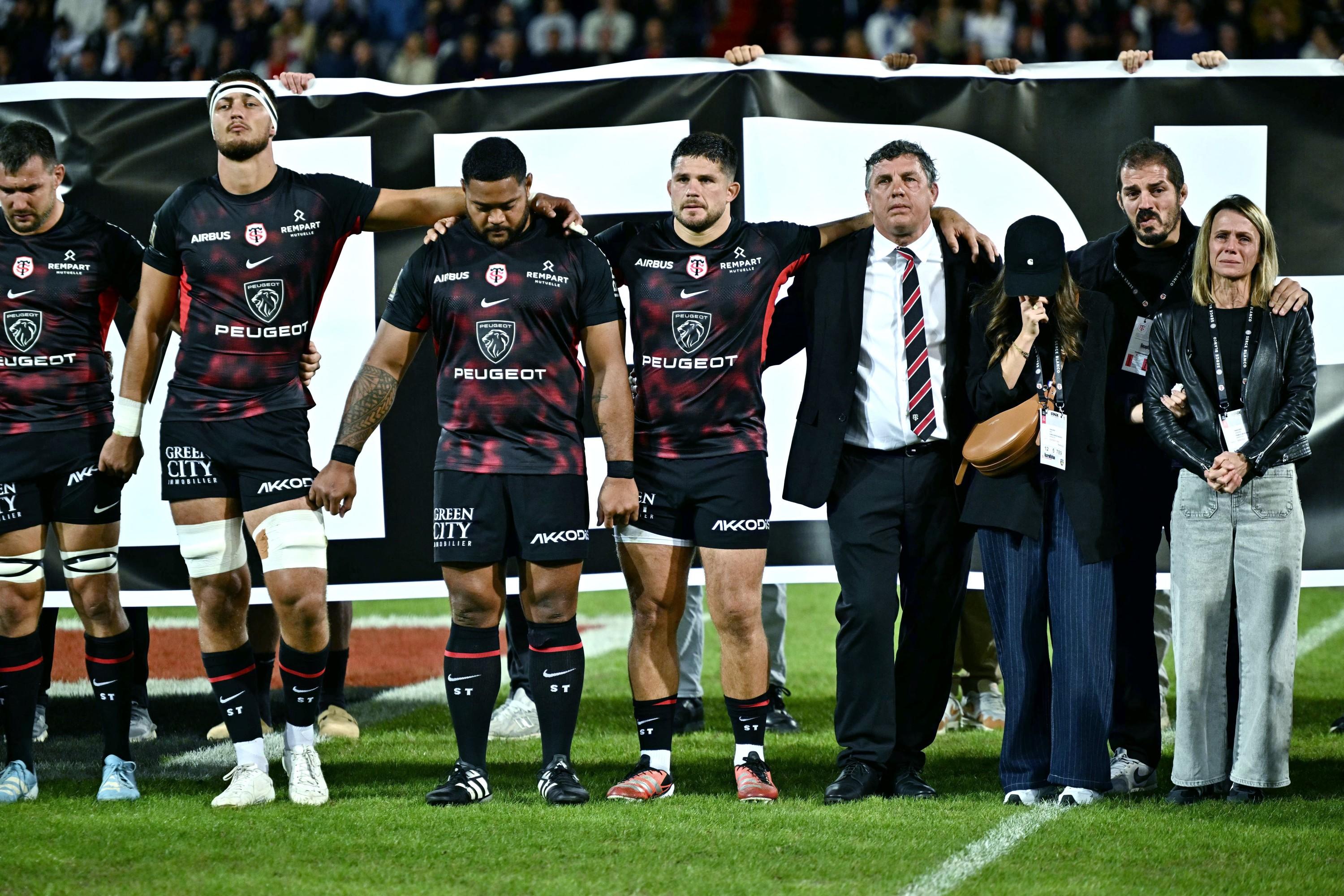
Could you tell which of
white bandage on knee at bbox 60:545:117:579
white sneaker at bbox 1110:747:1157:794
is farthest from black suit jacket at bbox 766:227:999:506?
white bandage on knee at bbox 60:545:117:579

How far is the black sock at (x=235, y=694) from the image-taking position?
5160mm

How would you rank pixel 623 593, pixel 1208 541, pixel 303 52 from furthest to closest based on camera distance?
pixel 303 52, pixel 623 593, pixel 1208 541

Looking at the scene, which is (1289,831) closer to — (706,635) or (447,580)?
(447,580)

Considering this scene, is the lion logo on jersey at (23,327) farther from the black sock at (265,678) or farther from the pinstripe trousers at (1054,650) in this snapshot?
the pinstripe trousers at (1054,650)

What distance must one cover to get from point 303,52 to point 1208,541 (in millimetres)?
12544

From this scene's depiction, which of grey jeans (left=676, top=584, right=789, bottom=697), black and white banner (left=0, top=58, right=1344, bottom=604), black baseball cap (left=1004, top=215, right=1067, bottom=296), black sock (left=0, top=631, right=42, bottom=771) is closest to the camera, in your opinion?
black baseball cap (left=1004, top=215, right=1067, bottom=296)

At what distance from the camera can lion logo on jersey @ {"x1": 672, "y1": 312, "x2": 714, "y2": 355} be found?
201 inches

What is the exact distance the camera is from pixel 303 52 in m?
15.2

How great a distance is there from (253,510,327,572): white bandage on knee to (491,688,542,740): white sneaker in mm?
1642

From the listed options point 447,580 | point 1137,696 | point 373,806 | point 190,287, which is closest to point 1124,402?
point 1137,696

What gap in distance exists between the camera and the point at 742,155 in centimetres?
634

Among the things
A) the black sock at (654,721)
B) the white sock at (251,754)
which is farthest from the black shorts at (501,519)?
the white sock at (251,754)

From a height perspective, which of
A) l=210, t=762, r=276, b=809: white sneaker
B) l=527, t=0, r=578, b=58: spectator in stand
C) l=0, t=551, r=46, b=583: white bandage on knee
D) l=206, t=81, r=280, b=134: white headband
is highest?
l=527, t=0, r=578, b=58: spectator in stand

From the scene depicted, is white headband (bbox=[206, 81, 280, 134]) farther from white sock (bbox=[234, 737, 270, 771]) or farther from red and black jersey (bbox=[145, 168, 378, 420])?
white sock (bbox=[234, 737, 270, 771])
